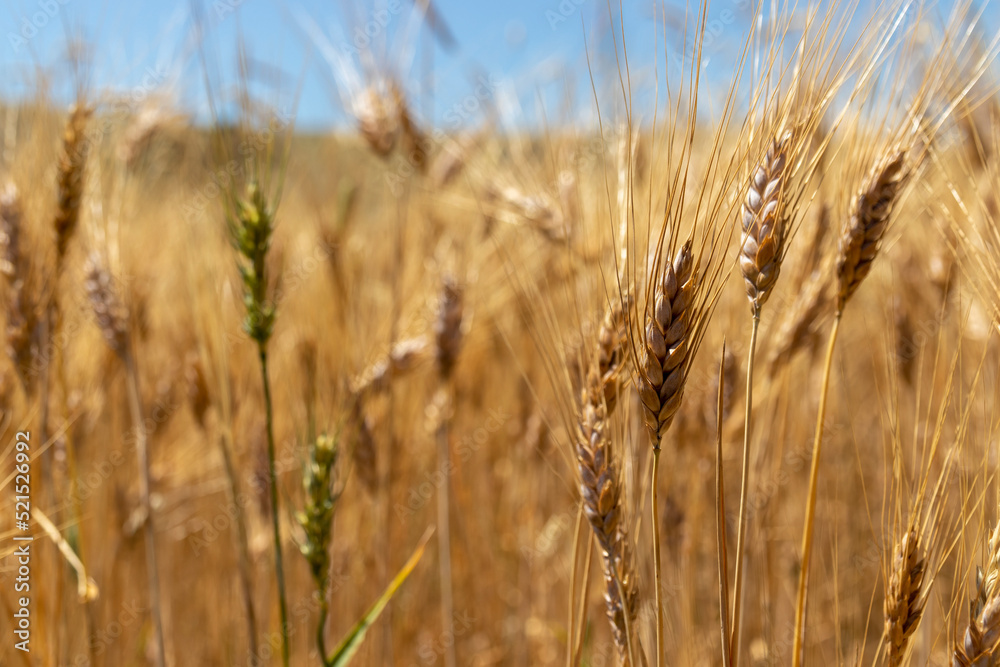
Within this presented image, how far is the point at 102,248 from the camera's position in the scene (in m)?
1.32

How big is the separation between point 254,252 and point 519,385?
146cm

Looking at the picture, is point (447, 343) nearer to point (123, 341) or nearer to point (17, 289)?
point (123, 341)

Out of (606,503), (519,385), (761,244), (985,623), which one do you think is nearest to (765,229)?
(761,244)

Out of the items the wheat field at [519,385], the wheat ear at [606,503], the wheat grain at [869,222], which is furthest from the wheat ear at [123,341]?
the wheat grain at [869,222]

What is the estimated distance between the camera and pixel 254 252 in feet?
2.63

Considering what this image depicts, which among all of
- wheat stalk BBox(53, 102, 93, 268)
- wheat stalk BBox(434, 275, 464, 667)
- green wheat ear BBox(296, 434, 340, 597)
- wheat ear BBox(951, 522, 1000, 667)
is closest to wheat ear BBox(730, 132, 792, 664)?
wheat ear BBox(951, 522, 1000, 667)

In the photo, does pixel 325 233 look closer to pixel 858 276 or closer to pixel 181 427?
pixel 181 427

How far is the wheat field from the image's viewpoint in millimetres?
646

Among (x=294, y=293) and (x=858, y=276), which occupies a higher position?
(x=294, y=293)

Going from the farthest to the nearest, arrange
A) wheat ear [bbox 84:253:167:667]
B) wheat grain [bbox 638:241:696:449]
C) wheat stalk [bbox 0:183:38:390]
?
wheat ear [bbox 84:253:167:667]
wheat stalk [bbox 0:183:38:390]
wheat grain [bbox 638:241:696:449]

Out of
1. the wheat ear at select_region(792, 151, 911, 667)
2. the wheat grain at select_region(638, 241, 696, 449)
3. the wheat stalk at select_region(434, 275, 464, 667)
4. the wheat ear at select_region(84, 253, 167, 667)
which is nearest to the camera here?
the wheat grain at select_region(638, 241, 696, 449)

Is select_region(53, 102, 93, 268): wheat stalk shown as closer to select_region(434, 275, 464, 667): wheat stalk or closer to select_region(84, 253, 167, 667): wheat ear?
select_region(84, 253, 167, 667): wheat ear

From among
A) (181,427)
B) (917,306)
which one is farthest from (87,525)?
(917,306)

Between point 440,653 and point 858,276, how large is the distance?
174 centimetres
